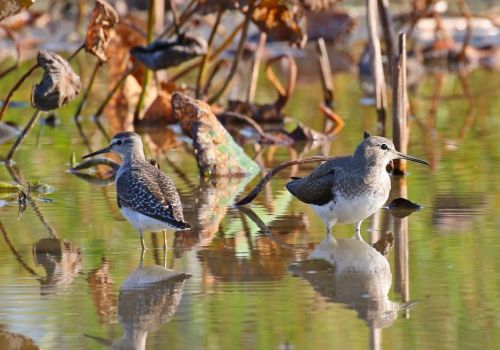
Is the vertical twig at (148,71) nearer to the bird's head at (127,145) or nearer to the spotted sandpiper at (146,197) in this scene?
the bird's head at (127,145)

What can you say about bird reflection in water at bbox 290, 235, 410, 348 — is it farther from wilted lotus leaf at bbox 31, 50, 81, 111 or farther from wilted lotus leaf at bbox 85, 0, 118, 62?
wilted lotus leaf at bbox 85, 0, 118, 62

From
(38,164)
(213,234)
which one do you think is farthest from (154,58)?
(213,234)

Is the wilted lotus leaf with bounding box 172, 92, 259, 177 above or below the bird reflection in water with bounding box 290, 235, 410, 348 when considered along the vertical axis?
above

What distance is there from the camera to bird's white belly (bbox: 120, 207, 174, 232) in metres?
7.49

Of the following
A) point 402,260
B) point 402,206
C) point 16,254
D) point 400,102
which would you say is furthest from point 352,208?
point 400,102

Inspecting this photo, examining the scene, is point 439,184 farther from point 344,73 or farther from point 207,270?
point 344,73

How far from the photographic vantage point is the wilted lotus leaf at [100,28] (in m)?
10.8

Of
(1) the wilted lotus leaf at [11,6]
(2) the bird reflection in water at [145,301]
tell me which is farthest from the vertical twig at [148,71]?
(2) the bird reflection in water at [145,301]

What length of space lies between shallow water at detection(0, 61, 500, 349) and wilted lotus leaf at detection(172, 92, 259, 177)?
0.21 m

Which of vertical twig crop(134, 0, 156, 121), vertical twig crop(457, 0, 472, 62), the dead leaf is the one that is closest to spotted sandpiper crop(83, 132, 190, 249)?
vertical twig crop(134, 0, 156, 121)

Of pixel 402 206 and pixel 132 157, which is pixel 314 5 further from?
pixel 132 157

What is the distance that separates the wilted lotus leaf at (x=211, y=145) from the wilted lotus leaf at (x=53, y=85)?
0.99 metres

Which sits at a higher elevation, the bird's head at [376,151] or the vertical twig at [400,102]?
the vertical twig at [400,102]

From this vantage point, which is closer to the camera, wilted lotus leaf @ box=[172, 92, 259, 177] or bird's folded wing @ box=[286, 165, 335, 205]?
bird's folded wing @ box=[286, 165, 335, 205]
